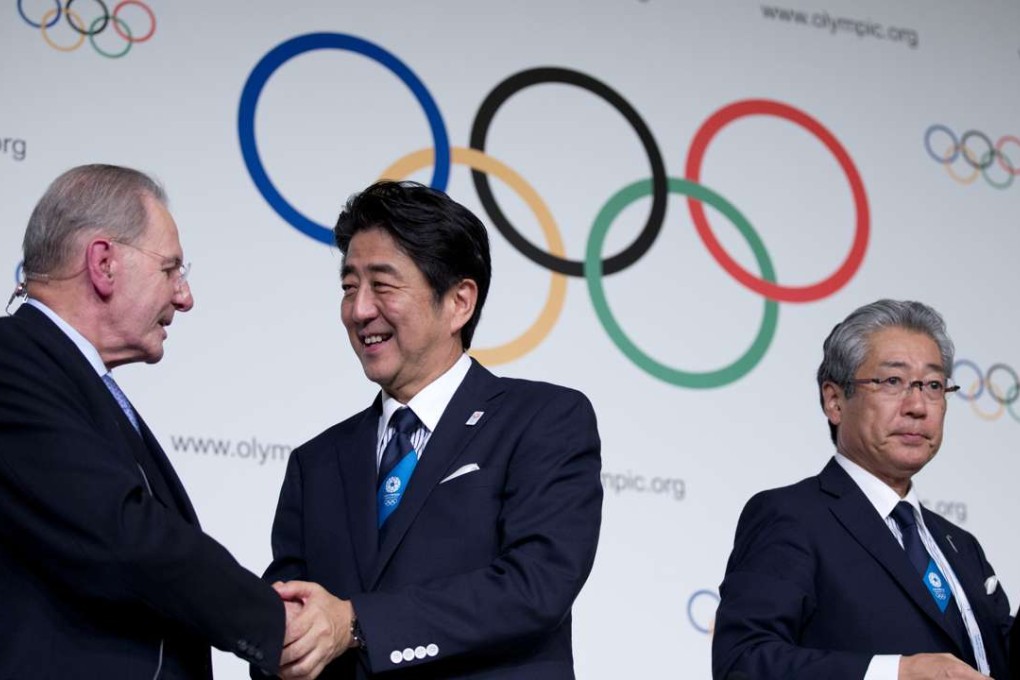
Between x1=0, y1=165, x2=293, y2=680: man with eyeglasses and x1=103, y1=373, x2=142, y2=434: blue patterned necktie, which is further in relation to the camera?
x1=103, y1=373, x2=142, y2=434: blue patterned necktie

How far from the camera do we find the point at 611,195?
5.17 m

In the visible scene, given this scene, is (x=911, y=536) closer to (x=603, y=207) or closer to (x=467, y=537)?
(x=467, y=537)

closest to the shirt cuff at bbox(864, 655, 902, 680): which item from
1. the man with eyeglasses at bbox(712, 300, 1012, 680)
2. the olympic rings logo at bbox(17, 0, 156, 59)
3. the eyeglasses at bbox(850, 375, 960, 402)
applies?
the man with eyeglasses at bbox(712, 300, 1012, 680)

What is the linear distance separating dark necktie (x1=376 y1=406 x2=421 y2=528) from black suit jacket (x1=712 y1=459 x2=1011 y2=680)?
30.0 inches

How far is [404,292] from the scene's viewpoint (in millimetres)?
3373

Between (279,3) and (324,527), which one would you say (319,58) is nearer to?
(279,3)

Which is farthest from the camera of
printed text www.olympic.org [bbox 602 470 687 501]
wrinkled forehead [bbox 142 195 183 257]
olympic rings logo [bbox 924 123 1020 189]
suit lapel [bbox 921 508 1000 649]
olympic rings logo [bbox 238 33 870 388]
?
olympic rings logo [bbox 924 123 1020 189]

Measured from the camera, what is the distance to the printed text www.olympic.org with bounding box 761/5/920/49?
5695 mm

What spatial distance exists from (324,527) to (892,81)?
3292 mm

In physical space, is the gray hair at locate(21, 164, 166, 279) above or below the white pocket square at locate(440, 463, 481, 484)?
above

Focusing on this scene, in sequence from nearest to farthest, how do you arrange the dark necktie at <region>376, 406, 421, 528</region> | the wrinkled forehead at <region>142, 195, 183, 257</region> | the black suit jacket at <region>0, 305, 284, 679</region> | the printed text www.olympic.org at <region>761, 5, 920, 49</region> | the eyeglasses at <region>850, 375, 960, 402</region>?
the black suit jacket at <region>0, 305, 284, 679</region>, the wrinkled forehead at <region>142, 195, 183, 257</region>, the dark necktie at <region>376, 406, 421, 528</region>, the eyeglasses at <region>850, 375, 960, 402</region>, the printed text www.olympic.org at <region>761, 5, 920, 49</region>

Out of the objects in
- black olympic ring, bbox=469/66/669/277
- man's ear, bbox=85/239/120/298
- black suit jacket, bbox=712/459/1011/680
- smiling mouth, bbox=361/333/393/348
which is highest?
black olympic ring, bbox=469/66/669/277

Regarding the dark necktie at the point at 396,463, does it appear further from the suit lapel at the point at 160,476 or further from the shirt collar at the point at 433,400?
the suit lapel at the point at 160,476

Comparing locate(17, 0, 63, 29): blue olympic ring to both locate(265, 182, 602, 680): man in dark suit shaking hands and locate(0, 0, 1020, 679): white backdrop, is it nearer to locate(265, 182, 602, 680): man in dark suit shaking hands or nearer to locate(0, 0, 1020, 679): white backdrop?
locate(0, 0, 1020, 679): white backdrop
